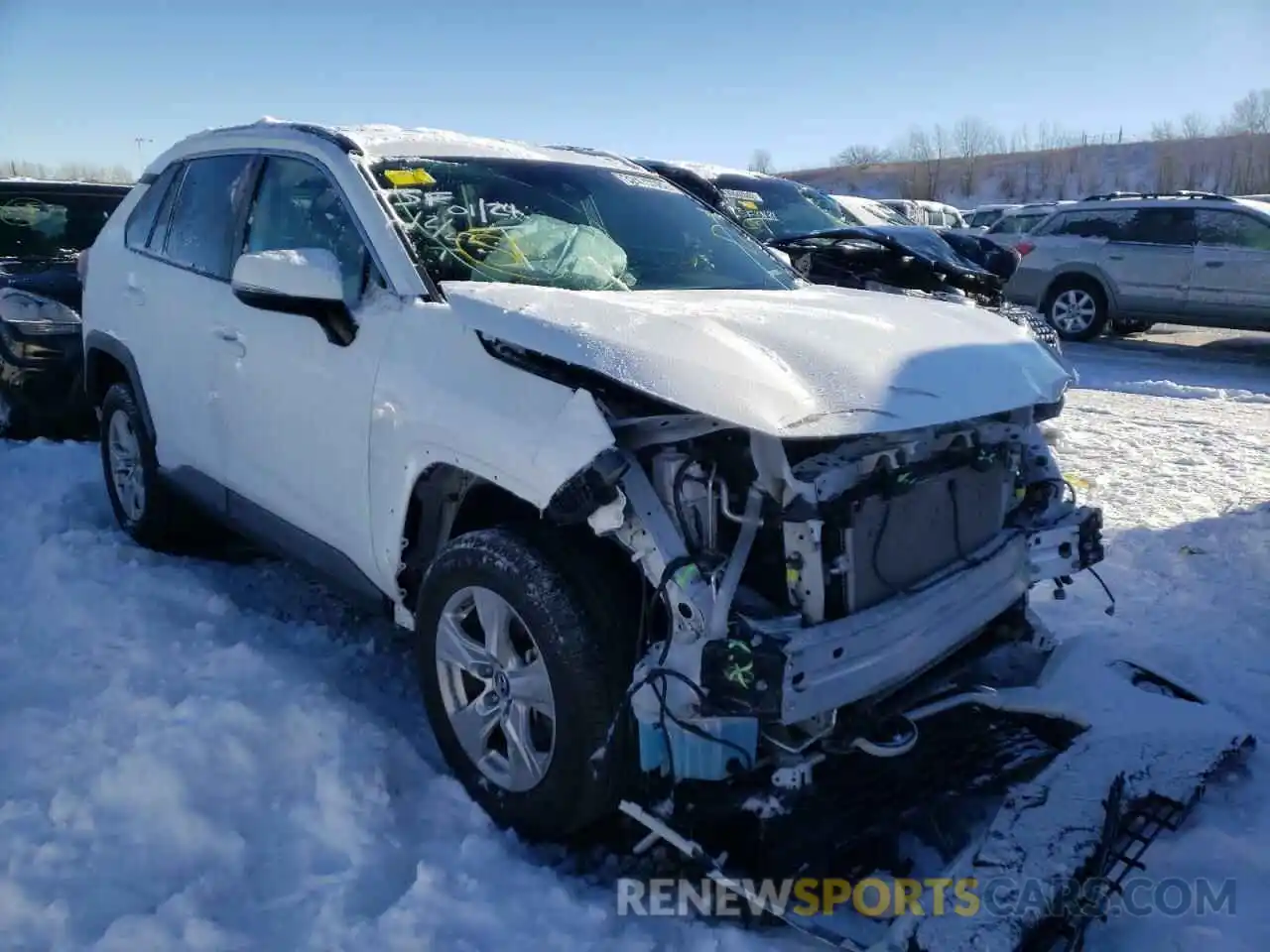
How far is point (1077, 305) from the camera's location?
41.9 ft

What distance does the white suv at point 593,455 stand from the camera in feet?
7.59

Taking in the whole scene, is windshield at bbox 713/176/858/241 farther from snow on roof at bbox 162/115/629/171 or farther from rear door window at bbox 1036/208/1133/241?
snow on roof at bbox 162/115/629/171

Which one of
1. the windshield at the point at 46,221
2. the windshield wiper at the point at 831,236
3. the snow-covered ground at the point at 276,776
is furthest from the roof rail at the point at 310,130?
the windshield wiper at the point at 831,236

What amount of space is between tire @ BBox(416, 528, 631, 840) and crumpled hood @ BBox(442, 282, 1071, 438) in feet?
1.81

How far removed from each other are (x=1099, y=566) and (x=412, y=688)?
315cm

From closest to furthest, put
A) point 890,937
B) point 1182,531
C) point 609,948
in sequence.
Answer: point 890,937 < point 609,948 < point 1182,531

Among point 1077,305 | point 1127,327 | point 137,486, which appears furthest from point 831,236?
point 1127,327

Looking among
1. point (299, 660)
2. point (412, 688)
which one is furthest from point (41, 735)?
point (412, 688)

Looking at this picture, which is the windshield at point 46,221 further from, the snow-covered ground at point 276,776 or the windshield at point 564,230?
the windshield at point 564,230

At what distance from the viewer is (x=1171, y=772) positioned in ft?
8.82

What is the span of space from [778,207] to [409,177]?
24.3 feet

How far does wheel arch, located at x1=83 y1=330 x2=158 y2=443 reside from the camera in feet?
14.3

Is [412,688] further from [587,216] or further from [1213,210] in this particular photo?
[1213,210]

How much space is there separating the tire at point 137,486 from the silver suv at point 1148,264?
34.8 feet
